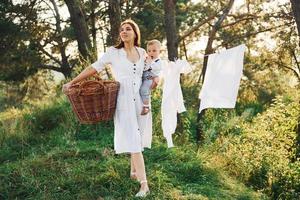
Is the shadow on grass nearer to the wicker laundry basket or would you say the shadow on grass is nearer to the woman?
Result: the woman

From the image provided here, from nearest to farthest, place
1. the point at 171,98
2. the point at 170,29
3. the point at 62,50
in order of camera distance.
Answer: the point at 171,98, the point at 170,29, the point at 62,50

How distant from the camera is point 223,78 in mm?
6496

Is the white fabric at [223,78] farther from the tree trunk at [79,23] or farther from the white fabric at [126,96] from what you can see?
the tree trunk at [79,23]

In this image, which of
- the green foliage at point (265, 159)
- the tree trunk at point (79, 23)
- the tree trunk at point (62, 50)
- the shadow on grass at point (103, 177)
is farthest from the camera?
the tree trunk at point (62, 50)

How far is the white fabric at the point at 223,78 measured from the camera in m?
6.32

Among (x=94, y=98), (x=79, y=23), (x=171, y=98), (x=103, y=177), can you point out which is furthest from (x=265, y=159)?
(x=79, y=23)

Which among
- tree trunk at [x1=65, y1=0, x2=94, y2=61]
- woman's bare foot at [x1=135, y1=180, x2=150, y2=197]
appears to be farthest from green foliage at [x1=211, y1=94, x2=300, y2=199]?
tree trunk at [x1=65, y1=0, x2=94, y2=61]

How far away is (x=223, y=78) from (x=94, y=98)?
5.80 feet

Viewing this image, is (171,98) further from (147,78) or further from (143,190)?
(143,190)

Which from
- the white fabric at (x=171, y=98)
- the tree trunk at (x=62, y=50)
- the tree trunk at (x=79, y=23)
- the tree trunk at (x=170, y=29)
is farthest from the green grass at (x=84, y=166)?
the tree trunk at (x=62, y=50)

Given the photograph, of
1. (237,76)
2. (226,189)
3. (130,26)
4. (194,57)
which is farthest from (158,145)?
(194,57)

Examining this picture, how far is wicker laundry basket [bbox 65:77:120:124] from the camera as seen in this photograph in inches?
215

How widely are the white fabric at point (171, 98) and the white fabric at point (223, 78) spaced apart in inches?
33.5

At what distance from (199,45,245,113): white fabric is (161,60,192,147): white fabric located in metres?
0.85
